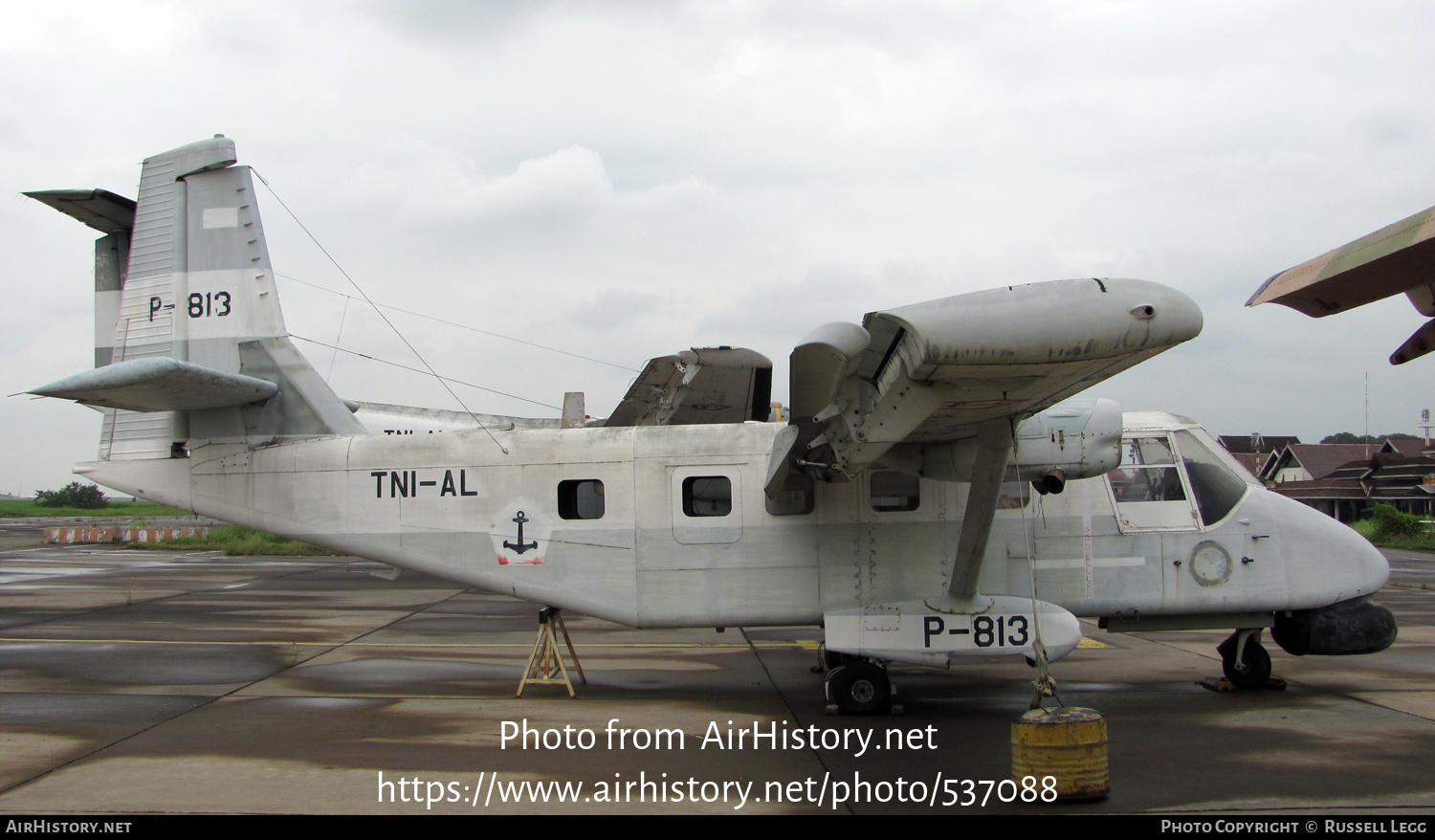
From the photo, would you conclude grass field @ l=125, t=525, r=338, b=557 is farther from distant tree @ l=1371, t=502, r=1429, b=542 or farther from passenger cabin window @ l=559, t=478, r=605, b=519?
distant tree @ l=1371, t=502, r=1429, b=542

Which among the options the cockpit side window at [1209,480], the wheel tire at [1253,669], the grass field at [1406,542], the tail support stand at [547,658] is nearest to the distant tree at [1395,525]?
the grass field at [1406,542]

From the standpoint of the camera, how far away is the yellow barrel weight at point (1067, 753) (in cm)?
566

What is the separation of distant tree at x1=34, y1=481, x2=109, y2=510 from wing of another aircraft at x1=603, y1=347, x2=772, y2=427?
107 meters

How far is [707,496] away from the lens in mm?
8883

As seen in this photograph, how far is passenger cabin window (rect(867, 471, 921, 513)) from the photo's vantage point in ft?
28.5

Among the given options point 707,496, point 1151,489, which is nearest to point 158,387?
point 707,496

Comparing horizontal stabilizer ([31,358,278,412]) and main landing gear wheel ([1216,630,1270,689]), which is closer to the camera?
horizontal stabilizer ([31,358,278,412])

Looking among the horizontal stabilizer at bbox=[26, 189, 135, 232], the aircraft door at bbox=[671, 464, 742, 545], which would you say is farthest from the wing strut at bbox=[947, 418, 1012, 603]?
the horizontal stabilizer at bbox=[26, 189, 135, 232]

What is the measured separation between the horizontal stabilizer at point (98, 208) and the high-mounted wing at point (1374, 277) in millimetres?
10578

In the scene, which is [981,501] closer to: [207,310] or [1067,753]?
[1067,753]

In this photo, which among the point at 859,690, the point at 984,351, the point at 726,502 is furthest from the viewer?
the point at 726,502

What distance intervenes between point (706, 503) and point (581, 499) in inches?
48.9

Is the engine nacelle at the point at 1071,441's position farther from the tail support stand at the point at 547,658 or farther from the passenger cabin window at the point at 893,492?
the tail support stand at the point at 547,658

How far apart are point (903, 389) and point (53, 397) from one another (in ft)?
22.4
